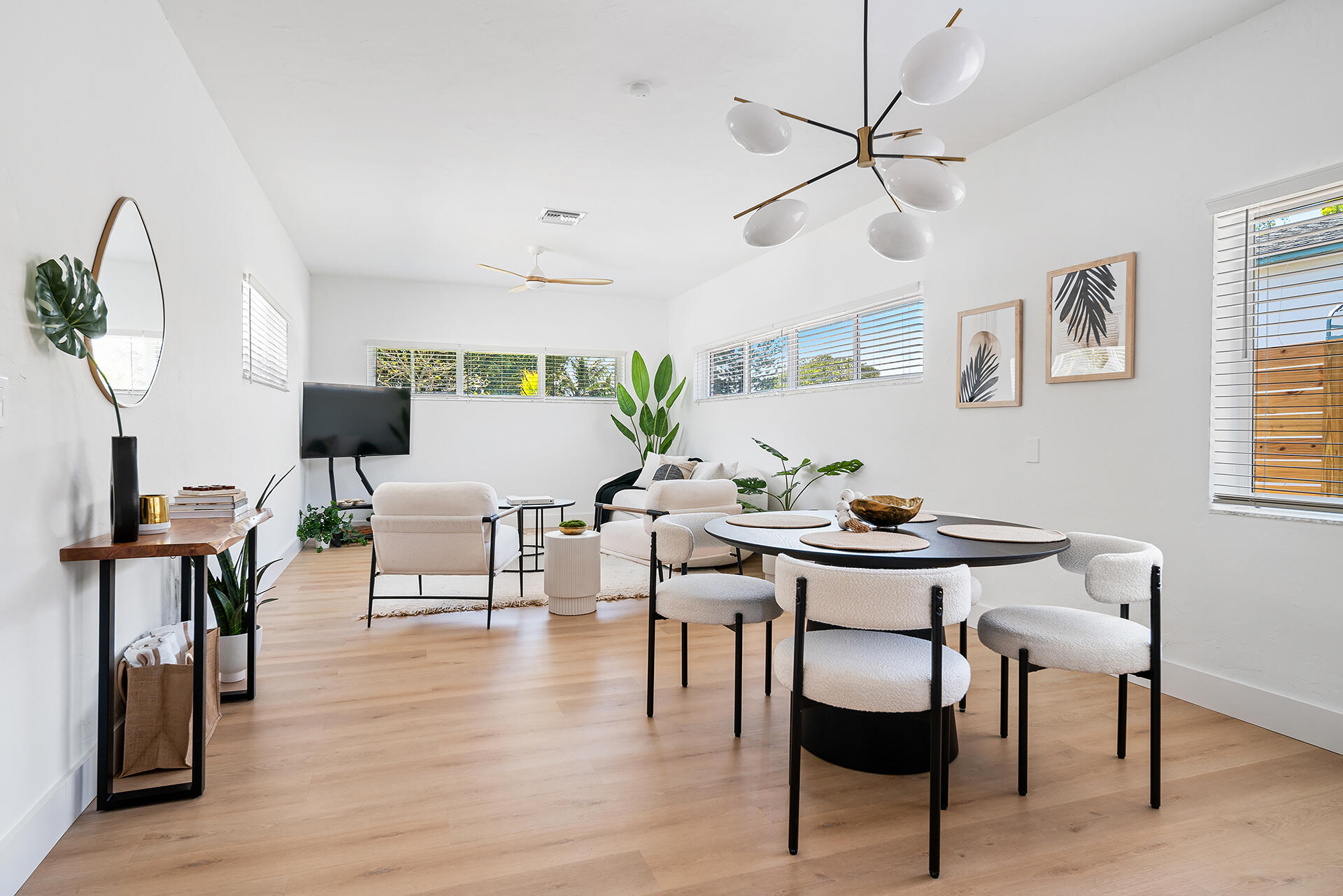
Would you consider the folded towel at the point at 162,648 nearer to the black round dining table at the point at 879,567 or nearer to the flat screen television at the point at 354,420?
the black round dining table at the point at 879,567

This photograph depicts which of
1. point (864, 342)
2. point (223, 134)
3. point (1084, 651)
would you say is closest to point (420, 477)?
point (223, 134)

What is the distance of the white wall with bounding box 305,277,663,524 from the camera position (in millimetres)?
7387

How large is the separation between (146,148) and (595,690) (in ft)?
8.59

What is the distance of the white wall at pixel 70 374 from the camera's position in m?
1.71

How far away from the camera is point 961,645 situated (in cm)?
275

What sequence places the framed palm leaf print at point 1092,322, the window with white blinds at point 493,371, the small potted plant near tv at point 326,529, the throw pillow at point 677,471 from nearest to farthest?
the framed palm leaf print at point 1092,322 < the small potted plant near tv at point 326,529 < the throw pillow at point 677,471 < the window with white blinds at point 493,371

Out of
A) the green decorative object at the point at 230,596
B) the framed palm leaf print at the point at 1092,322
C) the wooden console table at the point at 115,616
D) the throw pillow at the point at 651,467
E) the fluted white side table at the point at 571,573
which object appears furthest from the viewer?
the throw pillow at the point at 651,467

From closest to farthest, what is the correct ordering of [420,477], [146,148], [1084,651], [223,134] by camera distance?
1. [1084,651]
2. [146,148]
3. [223,134]
4. [420,477]

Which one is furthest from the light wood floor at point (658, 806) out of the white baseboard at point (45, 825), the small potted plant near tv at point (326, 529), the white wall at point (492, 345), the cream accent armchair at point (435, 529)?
the white wall at point (492, 345)

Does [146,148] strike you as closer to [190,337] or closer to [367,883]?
[190,337]

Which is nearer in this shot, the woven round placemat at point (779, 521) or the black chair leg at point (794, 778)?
the black chair leg at point (794, 778)

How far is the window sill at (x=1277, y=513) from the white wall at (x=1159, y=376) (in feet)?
0.09

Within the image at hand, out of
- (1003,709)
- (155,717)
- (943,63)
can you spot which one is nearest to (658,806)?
(1003,709)

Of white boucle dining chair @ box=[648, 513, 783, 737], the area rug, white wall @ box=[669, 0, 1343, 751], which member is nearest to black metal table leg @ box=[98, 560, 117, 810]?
white boucle dining chair @ box=[648, 513, 783, 737]
